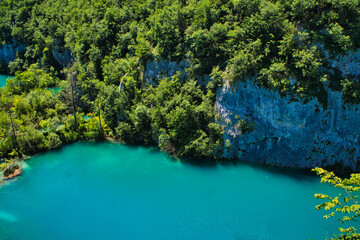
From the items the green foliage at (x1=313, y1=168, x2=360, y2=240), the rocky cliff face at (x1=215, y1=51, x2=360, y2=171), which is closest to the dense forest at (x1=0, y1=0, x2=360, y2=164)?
the rocky cliff face at (x1=215, y1=51, x2=360, y2=171)

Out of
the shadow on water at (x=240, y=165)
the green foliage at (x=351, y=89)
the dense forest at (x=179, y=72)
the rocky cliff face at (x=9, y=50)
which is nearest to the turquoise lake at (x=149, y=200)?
the shadow on water at (x=240, y=165)

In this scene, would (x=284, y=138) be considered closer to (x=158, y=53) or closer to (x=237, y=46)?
(x=237, y=46)

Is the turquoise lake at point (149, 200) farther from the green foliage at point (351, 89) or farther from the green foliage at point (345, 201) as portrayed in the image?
the green foliage at point (345, 201)

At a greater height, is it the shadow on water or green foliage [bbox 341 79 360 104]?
green foliage [bbox 341 79 360 104]

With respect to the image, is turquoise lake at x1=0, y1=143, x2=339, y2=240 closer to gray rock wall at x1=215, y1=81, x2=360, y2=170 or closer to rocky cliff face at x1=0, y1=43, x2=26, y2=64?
gray rock wall at x1=215, y1=81, x2=360, y2=170

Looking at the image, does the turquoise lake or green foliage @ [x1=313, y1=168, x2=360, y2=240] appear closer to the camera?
green foliage @ [x1=313, y1=168, x2=360, y2=240]

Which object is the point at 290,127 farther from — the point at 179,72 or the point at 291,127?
the point at 179,72

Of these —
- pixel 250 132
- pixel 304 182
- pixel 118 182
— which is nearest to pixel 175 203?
pixel 118 182
